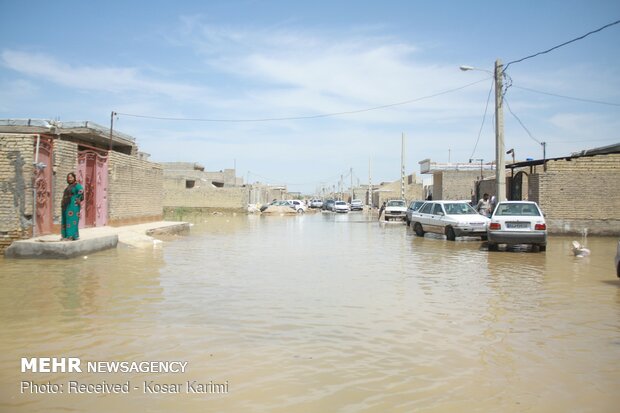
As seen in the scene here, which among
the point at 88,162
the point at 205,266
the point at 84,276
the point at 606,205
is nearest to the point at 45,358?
the point at 84,276

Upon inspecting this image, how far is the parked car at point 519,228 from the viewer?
16609 millimetres

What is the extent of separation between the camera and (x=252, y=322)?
287 inches

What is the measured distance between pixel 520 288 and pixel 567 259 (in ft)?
19.4

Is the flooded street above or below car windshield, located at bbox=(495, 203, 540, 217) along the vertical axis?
below

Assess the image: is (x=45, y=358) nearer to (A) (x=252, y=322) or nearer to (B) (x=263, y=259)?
(A) (x=252, y=322)

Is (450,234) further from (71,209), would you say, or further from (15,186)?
(15,186)

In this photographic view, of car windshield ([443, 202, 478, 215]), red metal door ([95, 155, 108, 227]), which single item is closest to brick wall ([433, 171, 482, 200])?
car windshield ([443, 202, 478, 215])

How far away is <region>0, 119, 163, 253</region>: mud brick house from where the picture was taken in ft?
46.9

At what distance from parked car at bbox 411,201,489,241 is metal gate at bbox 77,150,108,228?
13.4 m

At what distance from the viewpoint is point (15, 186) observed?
1432 cm

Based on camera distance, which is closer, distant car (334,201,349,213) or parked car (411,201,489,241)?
parked car (411,201,489,241)

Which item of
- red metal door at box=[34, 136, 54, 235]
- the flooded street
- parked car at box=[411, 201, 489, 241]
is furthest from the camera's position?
parked car at box=[411, 201, 489, 241]

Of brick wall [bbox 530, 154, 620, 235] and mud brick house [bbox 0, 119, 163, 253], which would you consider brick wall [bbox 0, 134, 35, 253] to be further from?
brick wall [bbox 530, 154, 620, 235]

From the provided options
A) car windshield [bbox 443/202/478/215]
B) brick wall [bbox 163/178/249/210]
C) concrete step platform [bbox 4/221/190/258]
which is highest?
brick wall [bbox 163/178/249/210]
